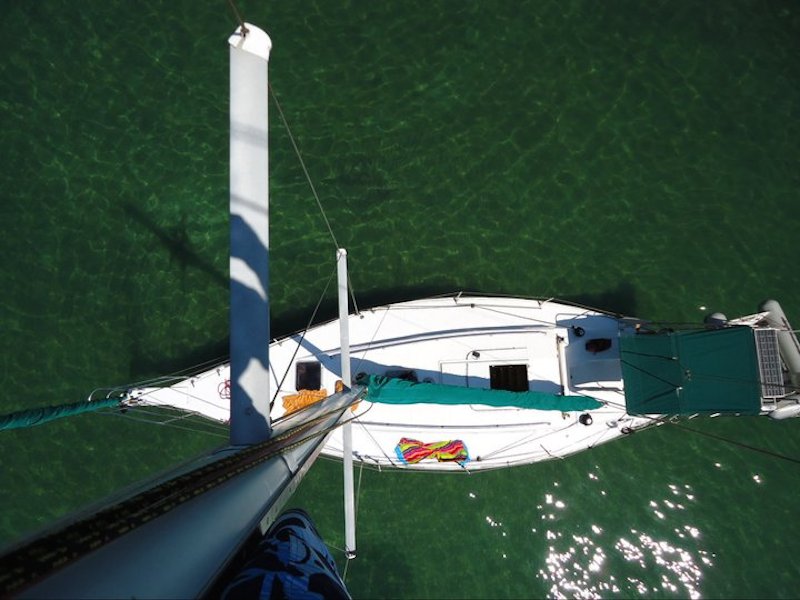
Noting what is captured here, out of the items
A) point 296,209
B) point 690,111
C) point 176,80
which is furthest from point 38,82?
point 690,111

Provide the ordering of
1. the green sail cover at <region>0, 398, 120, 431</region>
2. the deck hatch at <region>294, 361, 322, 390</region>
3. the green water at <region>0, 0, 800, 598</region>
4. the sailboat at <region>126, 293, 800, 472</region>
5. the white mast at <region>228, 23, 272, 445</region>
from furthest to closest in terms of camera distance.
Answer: the green water at <region>0, 0, 800, 598</region>
the deck hatch at <region>294, 361, 322, 390</region>
the sailboat at <region>126, 293, 800, 472</region>
the green sail cover at <region>0, 398, 120, 431</region>
the white mast at <region>228, 23, 272, 445</region>

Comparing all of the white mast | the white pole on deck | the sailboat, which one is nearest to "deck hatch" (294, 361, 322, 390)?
the sailboat

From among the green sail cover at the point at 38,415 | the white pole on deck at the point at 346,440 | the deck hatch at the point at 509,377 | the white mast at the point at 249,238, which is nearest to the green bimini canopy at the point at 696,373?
the deck hatch at the point at 509,377

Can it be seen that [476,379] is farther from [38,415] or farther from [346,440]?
[38,415]

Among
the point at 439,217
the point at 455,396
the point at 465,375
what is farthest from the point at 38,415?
the point at 439,217

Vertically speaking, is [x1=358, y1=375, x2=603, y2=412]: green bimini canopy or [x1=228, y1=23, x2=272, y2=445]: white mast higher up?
[x1=228, y1=23, x2=272, y2=445]: white mast

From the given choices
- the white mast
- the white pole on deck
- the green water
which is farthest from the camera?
the green water

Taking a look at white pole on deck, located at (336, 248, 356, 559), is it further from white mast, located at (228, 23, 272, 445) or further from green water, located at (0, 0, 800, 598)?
white mast, located at (228, 23, 272, 445)
